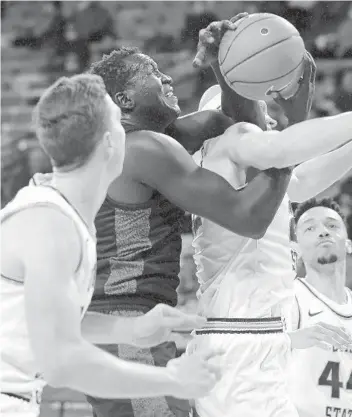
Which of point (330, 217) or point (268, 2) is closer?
point (330, 217)

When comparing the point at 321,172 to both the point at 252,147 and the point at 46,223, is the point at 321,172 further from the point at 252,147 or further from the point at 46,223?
the point at 46,223

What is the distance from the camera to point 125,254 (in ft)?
9.80

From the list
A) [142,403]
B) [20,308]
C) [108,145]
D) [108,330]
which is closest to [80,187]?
[108,145]

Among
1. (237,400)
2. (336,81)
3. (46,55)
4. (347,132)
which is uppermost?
(46,55)

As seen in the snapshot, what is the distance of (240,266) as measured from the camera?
304cm

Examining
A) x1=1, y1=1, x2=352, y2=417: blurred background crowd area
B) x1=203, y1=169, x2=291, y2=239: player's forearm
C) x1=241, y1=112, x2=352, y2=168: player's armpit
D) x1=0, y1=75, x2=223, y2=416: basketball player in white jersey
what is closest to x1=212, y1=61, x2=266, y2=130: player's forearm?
x1=241, y1=112, x2=352, y2=168: player's armpit

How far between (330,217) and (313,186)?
1573 mm

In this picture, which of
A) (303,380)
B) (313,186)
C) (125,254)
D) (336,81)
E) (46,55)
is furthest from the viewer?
Result: (46,55)

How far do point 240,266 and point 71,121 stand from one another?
1.20 metres

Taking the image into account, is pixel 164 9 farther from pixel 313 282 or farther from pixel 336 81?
pixel 313 282

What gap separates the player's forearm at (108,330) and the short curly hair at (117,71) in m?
1.09

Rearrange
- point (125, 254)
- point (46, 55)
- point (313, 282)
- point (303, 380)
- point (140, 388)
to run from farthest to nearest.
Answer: point (46, 55), point (313, 282), point (303, 380), point (125, 254), point (140, 388)

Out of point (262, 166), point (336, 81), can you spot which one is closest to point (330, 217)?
point (262, 166)

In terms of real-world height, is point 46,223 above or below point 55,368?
above
